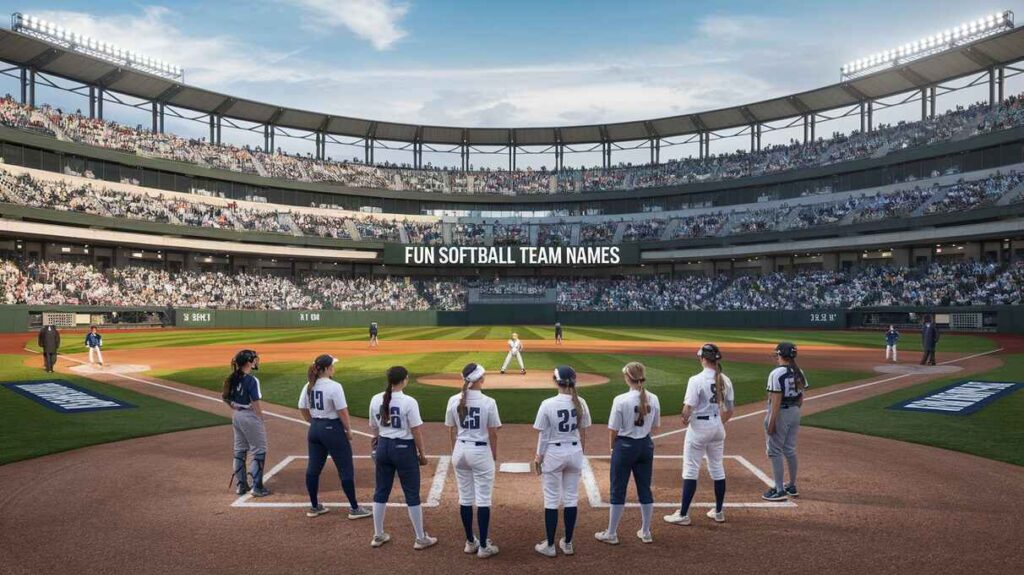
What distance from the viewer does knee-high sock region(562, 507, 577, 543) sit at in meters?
6.80

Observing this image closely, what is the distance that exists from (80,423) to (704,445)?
13.6 m

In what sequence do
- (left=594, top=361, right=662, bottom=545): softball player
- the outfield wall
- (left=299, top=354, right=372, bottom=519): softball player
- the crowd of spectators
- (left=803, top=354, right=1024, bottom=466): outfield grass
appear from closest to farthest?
(left=594, top=361, right=662, bottom=545): softball player, (left=299, top=354, right=372, bottom=519): softball player, (left=803, top=354, right=1024, bottom=466): outfield grass, the outfield wall, the crowd of spectators

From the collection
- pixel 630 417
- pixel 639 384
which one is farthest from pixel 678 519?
pixel 639 384

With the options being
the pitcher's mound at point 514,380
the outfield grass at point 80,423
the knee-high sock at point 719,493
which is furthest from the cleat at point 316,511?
the pitcher's mound at point 514,380

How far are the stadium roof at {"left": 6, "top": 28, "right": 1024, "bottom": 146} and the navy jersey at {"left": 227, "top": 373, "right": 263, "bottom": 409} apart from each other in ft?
191

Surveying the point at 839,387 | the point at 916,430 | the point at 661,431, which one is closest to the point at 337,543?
the point at 661,431

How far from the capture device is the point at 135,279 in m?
53.9

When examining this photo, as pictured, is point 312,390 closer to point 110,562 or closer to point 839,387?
point 110,562

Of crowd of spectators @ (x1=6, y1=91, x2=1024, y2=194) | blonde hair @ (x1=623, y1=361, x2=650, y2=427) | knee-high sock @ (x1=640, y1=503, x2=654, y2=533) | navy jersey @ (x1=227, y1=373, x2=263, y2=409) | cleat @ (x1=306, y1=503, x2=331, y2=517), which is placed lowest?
cleat @ (x1=306, y1=503, x2=331, y2=517)

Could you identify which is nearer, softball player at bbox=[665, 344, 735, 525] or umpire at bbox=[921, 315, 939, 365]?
softball player at bbox=[665, 344, 735, 525]

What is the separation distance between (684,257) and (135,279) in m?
53.3

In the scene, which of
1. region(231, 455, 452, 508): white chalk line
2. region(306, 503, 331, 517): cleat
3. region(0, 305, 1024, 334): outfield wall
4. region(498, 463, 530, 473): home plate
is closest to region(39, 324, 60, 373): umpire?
region(231, 455, 452, 508): white chalk line

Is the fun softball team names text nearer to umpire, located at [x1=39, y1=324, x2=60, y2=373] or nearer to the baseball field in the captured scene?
the baseball field

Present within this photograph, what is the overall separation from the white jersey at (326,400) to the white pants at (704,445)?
4338mm
